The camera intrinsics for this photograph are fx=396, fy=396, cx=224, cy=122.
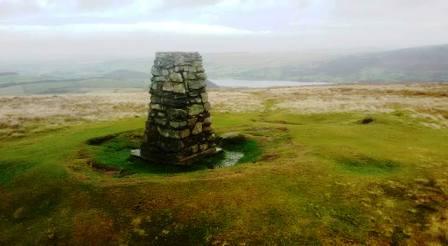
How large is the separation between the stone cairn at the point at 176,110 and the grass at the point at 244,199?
1354 mm

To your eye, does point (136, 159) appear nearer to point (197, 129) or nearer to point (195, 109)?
point (197, 129)

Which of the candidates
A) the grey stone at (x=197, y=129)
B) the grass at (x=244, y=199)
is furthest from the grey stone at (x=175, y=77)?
the grass at (x=244, y=199)

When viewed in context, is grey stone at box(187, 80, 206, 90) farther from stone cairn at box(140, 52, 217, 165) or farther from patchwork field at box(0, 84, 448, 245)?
patchwork field at box(0, 84, 448, 245)

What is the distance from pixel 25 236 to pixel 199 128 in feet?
32.9

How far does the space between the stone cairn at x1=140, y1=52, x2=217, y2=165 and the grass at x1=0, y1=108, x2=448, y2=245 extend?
4.44 ft

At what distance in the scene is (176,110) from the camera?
822 inches

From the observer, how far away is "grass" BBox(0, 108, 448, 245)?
14234mm

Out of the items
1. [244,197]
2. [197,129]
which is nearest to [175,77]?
[197,129]

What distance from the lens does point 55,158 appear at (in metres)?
21.9

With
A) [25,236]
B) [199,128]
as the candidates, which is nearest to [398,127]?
[199,128]

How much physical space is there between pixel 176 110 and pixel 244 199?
713cm

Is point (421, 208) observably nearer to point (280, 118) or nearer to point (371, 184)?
point (371, 184)

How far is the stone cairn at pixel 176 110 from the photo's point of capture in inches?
828

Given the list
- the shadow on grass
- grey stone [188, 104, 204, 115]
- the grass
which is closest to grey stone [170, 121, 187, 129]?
grey stone [188, 104, 204, 115]
